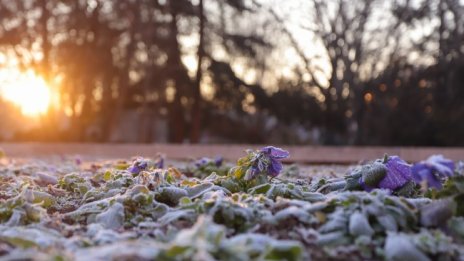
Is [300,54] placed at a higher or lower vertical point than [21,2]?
lower

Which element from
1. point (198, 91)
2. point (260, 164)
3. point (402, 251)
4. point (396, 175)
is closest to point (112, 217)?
point (260, 164)

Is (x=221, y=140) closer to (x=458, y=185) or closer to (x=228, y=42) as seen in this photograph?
(x=228, y=42)

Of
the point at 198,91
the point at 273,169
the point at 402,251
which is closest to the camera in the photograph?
the point at 402,251

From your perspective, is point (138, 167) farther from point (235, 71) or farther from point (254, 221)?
point (235, 71)

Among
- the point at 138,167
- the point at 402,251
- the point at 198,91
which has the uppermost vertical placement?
the point at 198,91

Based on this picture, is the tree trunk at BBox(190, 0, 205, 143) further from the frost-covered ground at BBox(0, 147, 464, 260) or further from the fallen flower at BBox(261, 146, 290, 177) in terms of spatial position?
the frost-covered ground at BBox(0, 147, 464, 260)

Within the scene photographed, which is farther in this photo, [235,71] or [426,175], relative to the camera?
[235,71]

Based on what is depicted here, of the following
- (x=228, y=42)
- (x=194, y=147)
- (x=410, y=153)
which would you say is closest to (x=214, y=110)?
(x=228, y=42)
